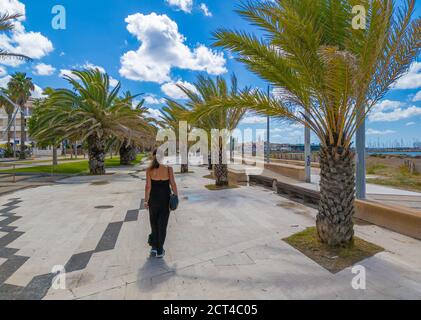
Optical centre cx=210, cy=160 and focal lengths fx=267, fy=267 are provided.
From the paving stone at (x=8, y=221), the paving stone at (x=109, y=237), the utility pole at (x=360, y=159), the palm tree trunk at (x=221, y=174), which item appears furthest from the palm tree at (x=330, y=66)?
the palm tree trunk at (x=221, y=174)

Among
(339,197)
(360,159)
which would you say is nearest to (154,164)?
(339,197)

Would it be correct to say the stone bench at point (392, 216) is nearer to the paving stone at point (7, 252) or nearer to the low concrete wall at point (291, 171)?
the paving stone at point (7, 252)

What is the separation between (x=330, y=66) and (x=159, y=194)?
3.36 m

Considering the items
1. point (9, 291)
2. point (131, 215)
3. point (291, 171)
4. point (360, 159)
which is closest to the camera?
point (9, 291)

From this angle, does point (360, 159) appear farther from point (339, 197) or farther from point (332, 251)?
point (332, 251)

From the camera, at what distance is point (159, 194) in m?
4.39

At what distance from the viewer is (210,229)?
6.13 m

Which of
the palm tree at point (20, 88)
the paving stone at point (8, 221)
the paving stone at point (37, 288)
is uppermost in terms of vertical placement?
the palm tree at point (20, 88)

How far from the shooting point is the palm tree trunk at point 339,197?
459cm

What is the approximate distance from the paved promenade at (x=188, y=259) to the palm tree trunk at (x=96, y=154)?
472 inches

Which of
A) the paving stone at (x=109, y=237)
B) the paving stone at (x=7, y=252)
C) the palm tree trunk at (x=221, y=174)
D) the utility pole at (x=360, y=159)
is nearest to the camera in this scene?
the paving stone at (x=7, y=252)

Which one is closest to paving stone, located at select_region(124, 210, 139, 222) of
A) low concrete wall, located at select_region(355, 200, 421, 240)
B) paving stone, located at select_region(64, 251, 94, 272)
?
paving stone, located at select_region(64, 251, 94, 272)

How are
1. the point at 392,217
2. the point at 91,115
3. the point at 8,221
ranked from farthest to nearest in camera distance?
the point at 91,115
the point at 8,221
the point at 392,217
